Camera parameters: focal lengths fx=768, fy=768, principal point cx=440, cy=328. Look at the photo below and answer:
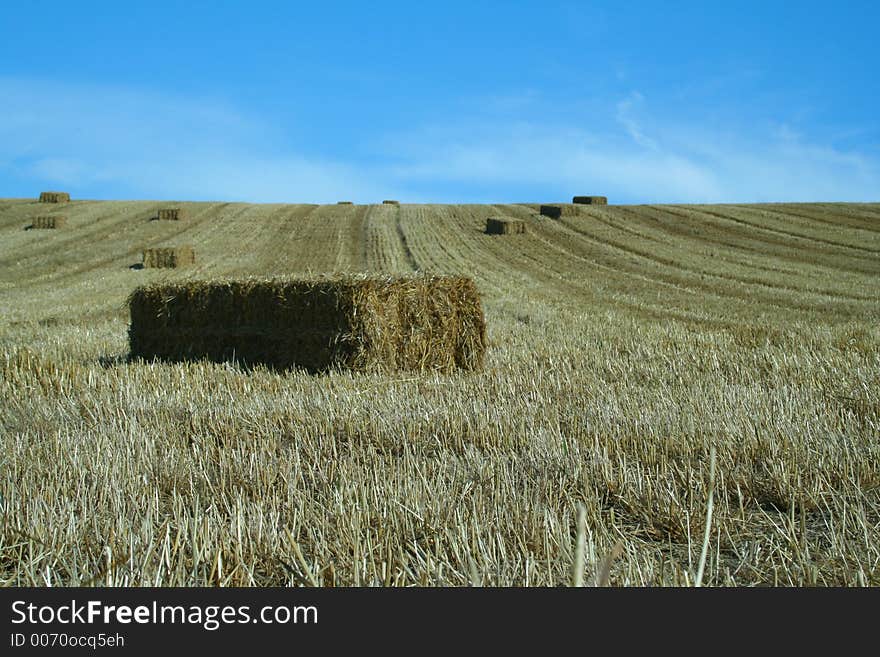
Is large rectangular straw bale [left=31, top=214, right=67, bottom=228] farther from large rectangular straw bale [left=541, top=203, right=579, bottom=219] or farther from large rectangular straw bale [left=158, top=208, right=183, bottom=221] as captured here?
large rectangular straw bale [left=541, top=203, right=579, bottom=219]

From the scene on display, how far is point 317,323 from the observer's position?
761cm

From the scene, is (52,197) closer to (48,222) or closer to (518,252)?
(48,222)

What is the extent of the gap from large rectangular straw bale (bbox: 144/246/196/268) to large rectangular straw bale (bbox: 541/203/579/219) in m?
17.7

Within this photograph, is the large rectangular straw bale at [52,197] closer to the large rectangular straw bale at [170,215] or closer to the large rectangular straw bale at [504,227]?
the large rectangular straw bale at [170,215]

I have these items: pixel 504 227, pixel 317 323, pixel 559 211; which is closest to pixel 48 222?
pixel 504 227

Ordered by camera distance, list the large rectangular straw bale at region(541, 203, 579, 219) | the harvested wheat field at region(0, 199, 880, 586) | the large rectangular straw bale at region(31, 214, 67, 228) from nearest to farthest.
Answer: the harvested wheat field at region(0, 199, 880, 586), the large rectangular straw bale at region(31, 214, 67, 228), the large rectangular straw bale at region(541, 203, 579, 219)

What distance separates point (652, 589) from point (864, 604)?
536 millimetres

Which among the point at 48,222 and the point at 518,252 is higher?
the point at 48,222

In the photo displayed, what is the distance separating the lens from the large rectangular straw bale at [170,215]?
35.2 m

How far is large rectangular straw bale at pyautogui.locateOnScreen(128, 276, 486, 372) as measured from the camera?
7.42m

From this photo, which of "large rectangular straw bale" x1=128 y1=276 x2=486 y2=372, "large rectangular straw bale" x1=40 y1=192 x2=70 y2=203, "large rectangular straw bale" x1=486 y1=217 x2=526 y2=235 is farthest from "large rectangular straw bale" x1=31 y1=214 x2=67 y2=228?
"large rectangular straw bale" x1=128 y1=276 x2=486 y2=372

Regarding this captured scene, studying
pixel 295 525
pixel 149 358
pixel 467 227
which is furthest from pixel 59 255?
pixel 295 525

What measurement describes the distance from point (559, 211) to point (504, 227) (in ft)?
17.9

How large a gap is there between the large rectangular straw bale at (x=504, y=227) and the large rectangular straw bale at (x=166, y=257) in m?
12.6
